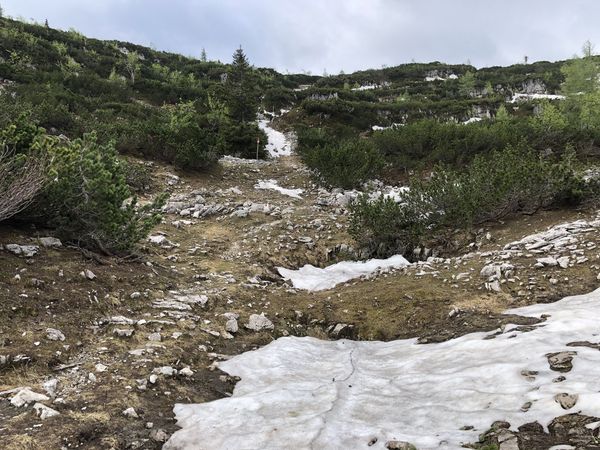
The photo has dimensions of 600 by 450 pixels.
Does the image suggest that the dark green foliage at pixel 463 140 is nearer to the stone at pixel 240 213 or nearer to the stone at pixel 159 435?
the stone at pixel 240 213

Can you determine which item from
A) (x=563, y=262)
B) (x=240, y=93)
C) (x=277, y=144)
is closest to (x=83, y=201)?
(x=563, y=262)

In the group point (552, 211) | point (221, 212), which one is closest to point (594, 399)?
point (552, 211)

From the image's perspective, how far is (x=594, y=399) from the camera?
3.20 metres

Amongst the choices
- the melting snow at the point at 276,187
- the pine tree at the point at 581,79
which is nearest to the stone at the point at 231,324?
the melting snow at the point at 276,187

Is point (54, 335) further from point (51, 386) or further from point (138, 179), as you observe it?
point (138, 179)

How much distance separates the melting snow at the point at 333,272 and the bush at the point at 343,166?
301 inches

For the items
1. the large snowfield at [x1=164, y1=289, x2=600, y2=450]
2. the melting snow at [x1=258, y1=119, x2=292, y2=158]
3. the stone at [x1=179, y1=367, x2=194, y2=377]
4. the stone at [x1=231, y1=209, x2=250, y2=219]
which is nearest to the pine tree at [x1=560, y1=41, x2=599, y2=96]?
the melting snow at [x1=258, y1=119, x2=292, y2=158]

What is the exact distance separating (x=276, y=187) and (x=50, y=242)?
440 inches

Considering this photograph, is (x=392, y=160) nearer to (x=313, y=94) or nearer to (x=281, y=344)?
(x=281, y=344)

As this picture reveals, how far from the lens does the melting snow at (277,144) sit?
27.1m

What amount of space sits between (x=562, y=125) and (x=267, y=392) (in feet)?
78.5

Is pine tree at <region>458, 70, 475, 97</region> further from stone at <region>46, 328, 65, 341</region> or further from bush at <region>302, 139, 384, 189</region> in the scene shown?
stone at <region>46, 328, 65, 341</region>

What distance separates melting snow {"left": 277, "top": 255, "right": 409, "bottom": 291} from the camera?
841 centimetres

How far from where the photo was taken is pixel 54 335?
15.8ft
